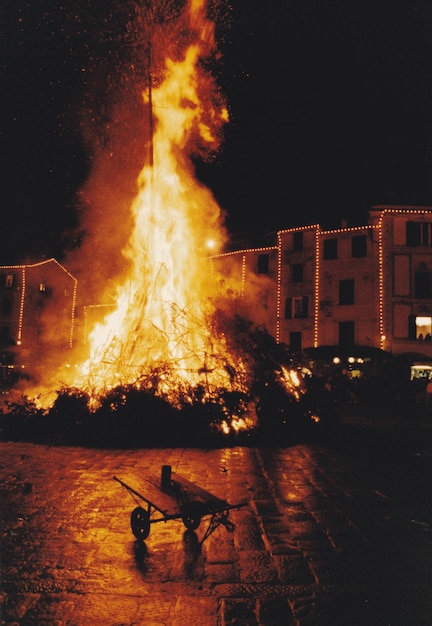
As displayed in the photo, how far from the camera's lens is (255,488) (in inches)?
272

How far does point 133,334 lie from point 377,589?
10.3 m

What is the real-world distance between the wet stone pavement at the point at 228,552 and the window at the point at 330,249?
88.4 feet

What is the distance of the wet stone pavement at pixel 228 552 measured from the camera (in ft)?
11.5

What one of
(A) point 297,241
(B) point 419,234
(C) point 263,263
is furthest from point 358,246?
(C) point 263,263

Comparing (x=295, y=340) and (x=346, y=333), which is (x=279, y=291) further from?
(x=346, y=333)

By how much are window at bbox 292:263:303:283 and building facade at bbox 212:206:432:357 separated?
0.07m

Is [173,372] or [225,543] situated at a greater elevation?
[173,372]

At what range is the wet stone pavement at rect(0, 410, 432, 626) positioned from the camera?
3512 millimetres

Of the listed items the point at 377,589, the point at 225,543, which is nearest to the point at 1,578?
the point at 225,543

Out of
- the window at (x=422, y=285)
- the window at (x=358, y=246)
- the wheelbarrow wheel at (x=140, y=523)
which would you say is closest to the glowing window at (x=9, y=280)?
the window at (x=358, y=246)

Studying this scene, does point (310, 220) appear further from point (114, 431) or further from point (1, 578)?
point (1, 578)

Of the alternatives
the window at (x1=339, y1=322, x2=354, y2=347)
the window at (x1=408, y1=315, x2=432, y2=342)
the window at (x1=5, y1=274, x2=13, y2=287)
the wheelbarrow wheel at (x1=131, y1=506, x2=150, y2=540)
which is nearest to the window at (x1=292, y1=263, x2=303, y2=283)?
the window at (x1=339, y1=322, x2=354, y2=347)

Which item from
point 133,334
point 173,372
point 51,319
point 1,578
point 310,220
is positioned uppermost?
point 310,220

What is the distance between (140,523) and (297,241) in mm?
32113
